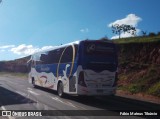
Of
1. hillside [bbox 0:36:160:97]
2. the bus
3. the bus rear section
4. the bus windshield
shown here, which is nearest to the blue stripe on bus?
the bus

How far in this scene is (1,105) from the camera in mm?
16500

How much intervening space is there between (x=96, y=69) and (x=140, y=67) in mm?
12913

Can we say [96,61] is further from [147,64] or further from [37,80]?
[147,64]

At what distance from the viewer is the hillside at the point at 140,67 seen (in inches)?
980

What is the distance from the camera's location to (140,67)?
30.2 metres

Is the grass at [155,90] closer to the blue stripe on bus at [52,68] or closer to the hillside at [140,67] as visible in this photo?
the hillside at [140,67]

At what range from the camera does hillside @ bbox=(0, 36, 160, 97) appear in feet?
81.7

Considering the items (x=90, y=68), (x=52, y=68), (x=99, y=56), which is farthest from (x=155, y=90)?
(x=52, y=68)

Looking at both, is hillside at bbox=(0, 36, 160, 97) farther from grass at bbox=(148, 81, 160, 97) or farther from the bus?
the bus

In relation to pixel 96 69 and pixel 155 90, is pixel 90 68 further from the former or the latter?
pixel 155 90

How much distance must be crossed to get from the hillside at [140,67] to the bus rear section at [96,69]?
553cm

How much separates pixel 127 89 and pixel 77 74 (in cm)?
912

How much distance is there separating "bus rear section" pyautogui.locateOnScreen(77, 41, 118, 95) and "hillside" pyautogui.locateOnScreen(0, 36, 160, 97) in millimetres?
5527

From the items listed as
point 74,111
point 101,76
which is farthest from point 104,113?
point 101,76
